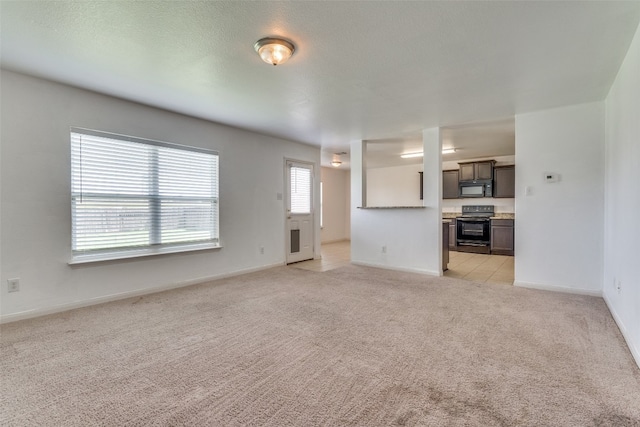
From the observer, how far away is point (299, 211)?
6.05 m

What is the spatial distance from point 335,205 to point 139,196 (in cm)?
647

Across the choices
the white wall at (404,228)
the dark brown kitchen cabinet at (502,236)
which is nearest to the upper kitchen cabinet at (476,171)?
the dark brown kitchen cabinet at (502,236)

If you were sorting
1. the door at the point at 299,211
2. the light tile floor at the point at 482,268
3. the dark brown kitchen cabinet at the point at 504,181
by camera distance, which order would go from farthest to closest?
the dark brown kitchen cabinet at the point at 504,181 → the door at the point at 299,211 → the light tile floor at the point at 482,268

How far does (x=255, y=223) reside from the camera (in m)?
5.15

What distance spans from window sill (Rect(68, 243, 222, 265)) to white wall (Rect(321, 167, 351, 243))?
5031 millimetres

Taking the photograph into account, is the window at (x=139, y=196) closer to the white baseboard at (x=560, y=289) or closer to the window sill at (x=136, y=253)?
the window sill at (x=136, y=253)

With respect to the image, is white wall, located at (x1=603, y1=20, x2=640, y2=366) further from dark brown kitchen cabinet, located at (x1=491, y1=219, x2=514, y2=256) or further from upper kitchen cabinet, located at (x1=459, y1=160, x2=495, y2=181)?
upper kitchen cabinet, located at (x1=459, y1=160, x2=495, y2=181)

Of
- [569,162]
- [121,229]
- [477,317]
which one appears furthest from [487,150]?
[121,229]

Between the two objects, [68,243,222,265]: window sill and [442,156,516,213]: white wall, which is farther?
[442,156,516,213]: white wall

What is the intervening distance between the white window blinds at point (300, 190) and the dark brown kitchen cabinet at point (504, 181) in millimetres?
4519

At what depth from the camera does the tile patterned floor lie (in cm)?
469

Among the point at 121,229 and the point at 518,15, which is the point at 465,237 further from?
the point at 121,229

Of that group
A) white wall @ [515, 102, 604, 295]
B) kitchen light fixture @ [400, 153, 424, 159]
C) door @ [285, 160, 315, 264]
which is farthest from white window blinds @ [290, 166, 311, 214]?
white wall @ [515, 102, 604, 295]

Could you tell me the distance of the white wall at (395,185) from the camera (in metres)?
8.54
